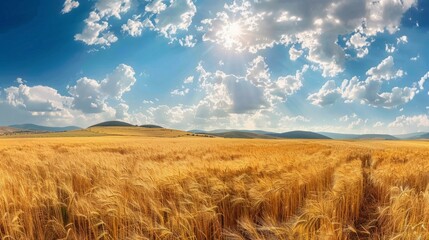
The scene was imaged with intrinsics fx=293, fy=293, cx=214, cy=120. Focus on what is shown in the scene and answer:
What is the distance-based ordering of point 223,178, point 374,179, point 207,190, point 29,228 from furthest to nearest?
point 374,179, point 223,178, point 207,190, point 29,228

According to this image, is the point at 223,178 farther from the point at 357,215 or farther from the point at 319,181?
the point at 357,215

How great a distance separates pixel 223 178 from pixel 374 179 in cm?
336

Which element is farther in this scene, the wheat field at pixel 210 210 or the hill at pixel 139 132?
the hill at pixel 139 132

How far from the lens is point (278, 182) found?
15.7ft

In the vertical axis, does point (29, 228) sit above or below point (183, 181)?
below

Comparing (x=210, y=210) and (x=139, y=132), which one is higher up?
(x=139, y=132)

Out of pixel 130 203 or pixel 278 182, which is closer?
pixel 130 203

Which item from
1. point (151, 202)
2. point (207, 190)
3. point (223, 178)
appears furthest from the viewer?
point (223, 178)

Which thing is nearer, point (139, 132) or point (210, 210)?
point (210, 210)

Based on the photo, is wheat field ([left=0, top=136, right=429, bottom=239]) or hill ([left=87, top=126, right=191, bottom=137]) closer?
wheat field ([left=0, top=136, right=429, bottom=239])

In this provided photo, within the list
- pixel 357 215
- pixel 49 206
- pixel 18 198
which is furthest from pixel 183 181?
pixel 357 215

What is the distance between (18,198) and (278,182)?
395 cm

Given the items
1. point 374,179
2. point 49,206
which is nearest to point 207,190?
point 49,206

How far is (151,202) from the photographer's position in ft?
12.7
